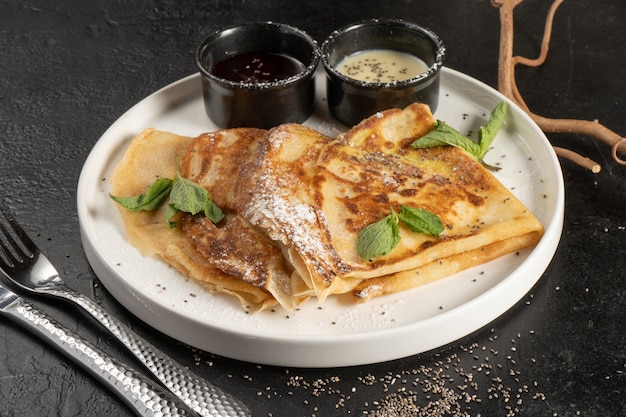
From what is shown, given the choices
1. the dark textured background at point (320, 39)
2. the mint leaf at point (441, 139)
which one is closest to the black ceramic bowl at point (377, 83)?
the mint leaf at point (441, 139)

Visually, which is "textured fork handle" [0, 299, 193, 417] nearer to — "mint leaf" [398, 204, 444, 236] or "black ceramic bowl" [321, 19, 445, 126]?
"mint leaf" [398, 204, 444, 236]

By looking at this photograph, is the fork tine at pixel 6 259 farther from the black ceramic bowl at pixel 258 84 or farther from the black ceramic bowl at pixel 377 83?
the black ceramic bowl at pixel 377 83

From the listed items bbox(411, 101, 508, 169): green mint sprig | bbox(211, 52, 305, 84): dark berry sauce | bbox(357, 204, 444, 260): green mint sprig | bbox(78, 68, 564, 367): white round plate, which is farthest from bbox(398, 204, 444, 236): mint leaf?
bbox(211, 52, 305, 84): dark berry sauce

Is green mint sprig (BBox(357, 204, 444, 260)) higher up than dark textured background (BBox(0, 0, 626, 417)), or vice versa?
green mint sprig (BBox(357, 204, 444, 260))

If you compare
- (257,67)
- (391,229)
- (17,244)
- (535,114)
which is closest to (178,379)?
(391,229)

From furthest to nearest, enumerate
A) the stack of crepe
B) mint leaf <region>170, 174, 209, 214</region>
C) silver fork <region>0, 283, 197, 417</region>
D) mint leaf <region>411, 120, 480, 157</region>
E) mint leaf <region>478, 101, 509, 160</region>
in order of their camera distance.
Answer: mint leaf <region>478, 101, 509, 160</region>
mint leaf <region>411, 120, 480, 157</region>
mint leaf <region>170, 174, 209, 214</region>
the stack of crepe
silver fork <region>0, 283, 197, 417</region>
